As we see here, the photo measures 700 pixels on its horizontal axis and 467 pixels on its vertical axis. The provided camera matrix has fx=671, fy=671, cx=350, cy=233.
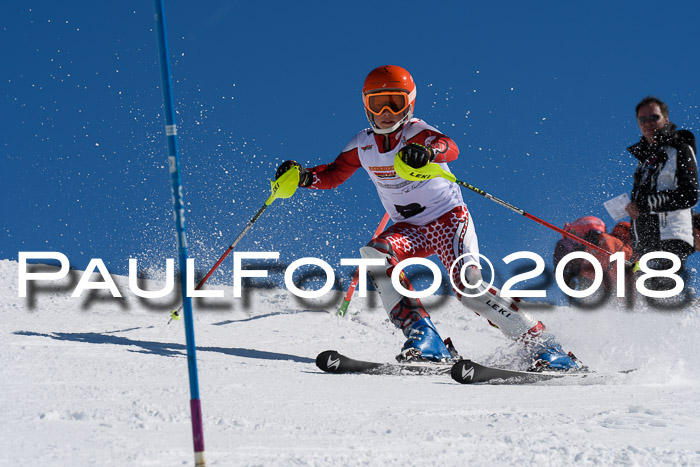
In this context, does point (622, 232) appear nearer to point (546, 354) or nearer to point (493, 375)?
point (546, 354)

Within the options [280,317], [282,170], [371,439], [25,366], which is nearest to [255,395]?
[371,439]

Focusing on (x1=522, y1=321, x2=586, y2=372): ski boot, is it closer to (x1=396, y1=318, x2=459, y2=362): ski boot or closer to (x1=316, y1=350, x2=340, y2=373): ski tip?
(x1=396, y1=318, x2=459, y2=362): ski boot

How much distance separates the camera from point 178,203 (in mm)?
1916

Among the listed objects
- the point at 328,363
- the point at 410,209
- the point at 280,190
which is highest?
the point at 280,190

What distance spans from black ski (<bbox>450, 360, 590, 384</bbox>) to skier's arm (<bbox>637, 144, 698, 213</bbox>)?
195 centimetres

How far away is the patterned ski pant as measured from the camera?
439 cm

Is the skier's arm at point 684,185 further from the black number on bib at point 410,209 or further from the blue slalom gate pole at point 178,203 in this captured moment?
the blue slalom gate pole at point 178,203

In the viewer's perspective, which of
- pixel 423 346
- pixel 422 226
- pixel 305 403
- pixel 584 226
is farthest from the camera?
pixel 584 226

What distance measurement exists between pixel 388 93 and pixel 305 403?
251 centimetres

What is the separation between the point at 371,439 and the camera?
222cm

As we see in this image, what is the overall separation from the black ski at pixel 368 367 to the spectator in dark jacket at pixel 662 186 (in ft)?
8.00

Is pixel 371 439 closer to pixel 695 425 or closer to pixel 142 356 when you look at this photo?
pixel 695 425

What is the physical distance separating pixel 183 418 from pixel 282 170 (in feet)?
9.99

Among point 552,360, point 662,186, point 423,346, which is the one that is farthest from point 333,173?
point 662,186
